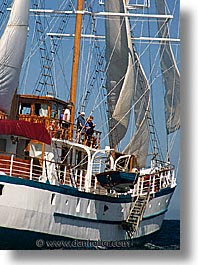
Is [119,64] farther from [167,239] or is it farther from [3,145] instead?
[167,239]

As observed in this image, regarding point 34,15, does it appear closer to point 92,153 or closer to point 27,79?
point 27,79

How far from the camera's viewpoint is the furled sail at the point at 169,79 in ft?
18.5

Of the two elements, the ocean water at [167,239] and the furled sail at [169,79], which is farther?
the furled sail at [169,79]

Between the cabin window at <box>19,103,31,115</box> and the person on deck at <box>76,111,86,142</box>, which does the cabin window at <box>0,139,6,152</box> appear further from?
the person on deck at <box>76,111,86,142</box>

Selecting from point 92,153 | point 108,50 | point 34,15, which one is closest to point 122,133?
point 92,153

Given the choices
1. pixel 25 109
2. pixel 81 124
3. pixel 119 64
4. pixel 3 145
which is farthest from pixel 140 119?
pixel 3 145

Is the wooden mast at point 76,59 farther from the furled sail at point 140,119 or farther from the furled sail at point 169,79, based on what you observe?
the furled sail at point 169,79

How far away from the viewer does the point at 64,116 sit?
229 inches

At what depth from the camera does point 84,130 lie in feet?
18.9

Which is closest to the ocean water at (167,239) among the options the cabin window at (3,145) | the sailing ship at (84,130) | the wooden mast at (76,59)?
the sailing ship at (84,130)

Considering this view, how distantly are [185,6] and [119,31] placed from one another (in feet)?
2.39

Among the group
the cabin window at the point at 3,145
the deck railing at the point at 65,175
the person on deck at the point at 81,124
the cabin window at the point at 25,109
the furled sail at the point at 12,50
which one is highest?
the furled sail at the point at 12,50

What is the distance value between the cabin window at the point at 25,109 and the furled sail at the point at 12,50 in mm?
578

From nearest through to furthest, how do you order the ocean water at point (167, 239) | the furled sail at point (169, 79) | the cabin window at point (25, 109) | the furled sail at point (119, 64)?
the ocean water at point (167, 239) → the furled sail at point (169, 79) → the cabin window at point (25, 109) → the furled sail at point (119, 64)
